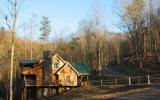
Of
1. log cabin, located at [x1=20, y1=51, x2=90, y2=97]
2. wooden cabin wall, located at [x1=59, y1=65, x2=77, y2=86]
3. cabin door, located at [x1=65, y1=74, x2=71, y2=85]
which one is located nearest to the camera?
log cabin, located at [x1=20, y1=51, x2=90, y2=97]

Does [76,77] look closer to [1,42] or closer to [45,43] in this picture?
[1,42]

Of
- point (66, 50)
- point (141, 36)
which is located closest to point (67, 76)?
point (141, 36)

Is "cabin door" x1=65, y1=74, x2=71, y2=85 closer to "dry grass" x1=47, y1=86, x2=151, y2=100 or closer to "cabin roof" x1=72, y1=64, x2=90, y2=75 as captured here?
"cabin roof" x1=72, y1=64, x2=90, y2=75

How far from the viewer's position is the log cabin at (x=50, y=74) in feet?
185

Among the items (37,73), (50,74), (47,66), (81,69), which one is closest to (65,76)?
(50,74)

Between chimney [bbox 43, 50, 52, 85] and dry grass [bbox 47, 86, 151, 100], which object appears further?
chimney [bbox 43, 50, 52, 85]

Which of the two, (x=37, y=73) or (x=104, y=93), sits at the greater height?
(x=37, y=73)

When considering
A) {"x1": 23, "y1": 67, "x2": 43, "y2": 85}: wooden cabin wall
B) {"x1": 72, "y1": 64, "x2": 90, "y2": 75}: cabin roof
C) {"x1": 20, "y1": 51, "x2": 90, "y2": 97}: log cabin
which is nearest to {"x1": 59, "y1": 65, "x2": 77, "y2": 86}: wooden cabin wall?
{"x1": 20, "y1": 51, "x2": 90, "y2": 97}: log cabin

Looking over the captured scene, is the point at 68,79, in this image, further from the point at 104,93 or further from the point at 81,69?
the point at 104,93

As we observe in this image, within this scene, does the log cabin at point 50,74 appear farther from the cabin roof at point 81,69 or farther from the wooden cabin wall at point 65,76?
the cabin roof at point 81,69

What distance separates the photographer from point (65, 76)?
5869 cm

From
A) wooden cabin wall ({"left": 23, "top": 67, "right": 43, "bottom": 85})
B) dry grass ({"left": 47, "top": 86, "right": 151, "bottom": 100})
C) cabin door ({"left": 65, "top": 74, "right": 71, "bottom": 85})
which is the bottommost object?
dry grass ({"left": 47, "top": 86, "right": 151, "bottom": 100})

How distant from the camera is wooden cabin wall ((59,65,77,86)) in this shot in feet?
190

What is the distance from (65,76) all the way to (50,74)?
262 cm
